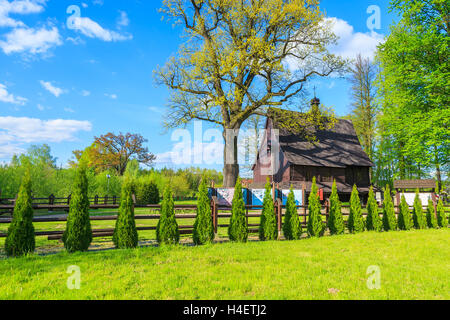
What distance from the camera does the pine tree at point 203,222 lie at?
837 centimetres

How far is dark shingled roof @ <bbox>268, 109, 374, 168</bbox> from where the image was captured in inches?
1096

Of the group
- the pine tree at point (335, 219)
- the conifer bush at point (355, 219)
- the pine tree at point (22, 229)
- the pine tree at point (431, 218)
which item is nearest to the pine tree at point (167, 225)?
the pine tree at point (22, 229)

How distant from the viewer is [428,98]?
17.3 metres

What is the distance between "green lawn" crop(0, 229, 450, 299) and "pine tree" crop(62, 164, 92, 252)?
1.34 feet

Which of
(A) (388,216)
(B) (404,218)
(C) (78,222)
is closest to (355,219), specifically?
(A) (388,216)

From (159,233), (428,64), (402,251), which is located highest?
(428,64)

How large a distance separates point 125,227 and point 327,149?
26.8 metres

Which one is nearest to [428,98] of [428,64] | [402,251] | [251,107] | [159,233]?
[428,64]

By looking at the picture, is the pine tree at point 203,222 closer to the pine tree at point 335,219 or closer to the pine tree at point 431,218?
the pine tree at point 335,219

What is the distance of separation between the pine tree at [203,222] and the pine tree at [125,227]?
1852mm

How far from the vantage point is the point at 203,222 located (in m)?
8.45

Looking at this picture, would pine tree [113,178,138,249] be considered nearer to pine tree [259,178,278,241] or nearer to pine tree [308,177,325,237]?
pine tree [259,178,278,241]
